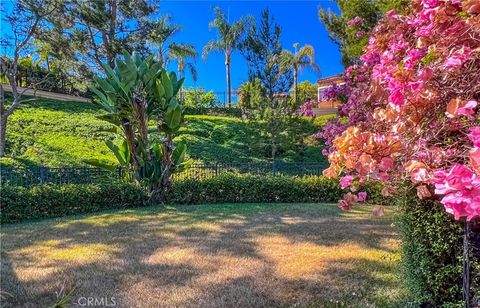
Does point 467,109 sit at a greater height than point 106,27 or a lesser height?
lesser

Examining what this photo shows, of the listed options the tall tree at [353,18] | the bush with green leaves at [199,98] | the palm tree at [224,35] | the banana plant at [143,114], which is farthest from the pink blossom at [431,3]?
the bush with green leaves at [199,98]

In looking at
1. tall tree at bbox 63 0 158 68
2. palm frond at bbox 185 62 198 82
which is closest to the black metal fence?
tall tree at bbox 63 0 158 68

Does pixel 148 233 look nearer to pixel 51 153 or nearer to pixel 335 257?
pixel 335 257

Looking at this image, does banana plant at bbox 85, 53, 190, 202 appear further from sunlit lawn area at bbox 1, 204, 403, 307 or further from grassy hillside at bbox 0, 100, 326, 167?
grassy hillside at bbox 0, 100, 326, 167

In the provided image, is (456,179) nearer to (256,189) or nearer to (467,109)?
(467,109)

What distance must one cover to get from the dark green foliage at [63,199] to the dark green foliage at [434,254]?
253 inches

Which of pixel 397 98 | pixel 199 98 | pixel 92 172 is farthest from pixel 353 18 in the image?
pixel 199 98

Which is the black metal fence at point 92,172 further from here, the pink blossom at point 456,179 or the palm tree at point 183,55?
the palm tree at point 183,55

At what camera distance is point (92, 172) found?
8938 millimetres

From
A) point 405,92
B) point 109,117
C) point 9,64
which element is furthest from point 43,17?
point 405,92

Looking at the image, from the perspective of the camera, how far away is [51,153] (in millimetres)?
12133

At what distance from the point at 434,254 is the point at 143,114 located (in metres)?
6.50

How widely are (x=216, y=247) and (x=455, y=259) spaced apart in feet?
9.30

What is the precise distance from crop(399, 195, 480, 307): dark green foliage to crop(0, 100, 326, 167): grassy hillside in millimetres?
11055
